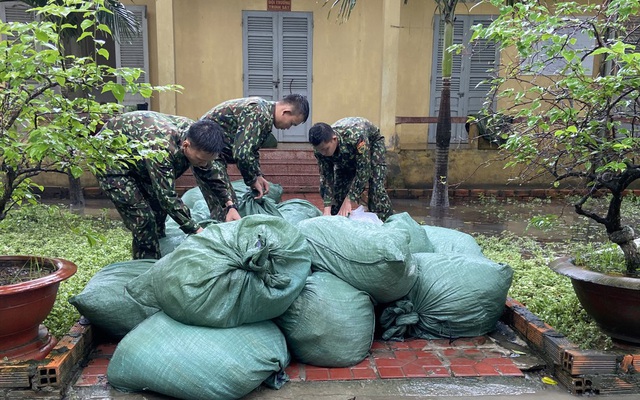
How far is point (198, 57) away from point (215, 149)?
6491mm

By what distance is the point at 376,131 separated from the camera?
178 inches

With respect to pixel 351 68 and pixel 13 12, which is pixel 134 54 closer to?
pixel 13 12

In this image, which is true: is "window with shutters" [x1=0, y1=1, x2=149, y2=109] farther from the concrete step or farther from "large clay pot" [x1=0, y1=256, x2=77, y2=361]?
"large clay pot" [x1=0, y1=256, x2=77, y2=361]

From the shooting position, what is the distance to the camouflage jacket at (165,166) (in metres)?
2.99

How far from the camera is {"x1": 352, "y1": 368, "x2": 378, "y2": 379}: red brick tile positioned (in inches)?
102

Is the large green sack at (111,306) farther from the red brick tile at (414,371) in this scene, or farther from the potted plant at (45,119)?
the red brick tile at (414,371)

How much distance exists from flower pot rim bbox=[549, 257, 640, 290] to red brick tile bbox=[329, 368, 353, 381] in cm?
124

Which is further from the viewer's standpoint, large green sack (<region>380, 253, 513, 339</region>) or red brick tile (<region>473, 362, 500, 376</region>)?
large green sack (<region>380, 253, 513, 339</region>)

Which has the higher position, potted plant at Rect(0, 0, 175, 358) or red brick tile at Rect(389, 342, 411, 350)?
potted plant at Rect(0, 0, 175, 358)

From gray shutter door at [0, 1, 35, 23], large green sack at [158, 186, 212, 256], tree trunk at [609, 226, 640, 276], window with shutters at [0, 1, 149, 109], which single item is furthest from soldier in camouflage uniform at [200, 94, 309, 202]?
gray shutter door at [0, 1, 35, 23]

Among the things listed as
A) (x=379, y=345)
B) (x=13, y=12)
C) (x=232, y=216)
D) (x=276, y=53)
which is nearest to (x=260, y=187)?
(x=232, y=216)

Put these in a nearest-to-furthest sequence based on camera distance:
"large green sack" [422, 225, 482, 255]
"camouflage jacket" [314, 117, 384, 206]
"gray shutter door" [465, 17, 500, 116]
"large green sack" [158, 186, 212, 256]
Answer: "large green sack" [158, 186, 212, 256], "large green sack" [422, 225, 482, 255], "camouflage jacket" [314, 117, 384, 206], "gray shutter door" [465, 17, 500, 116]

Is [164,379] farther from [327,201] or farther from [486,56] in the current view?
[486,56]

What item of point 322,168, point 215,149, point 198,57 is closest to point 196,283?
point 215,149
